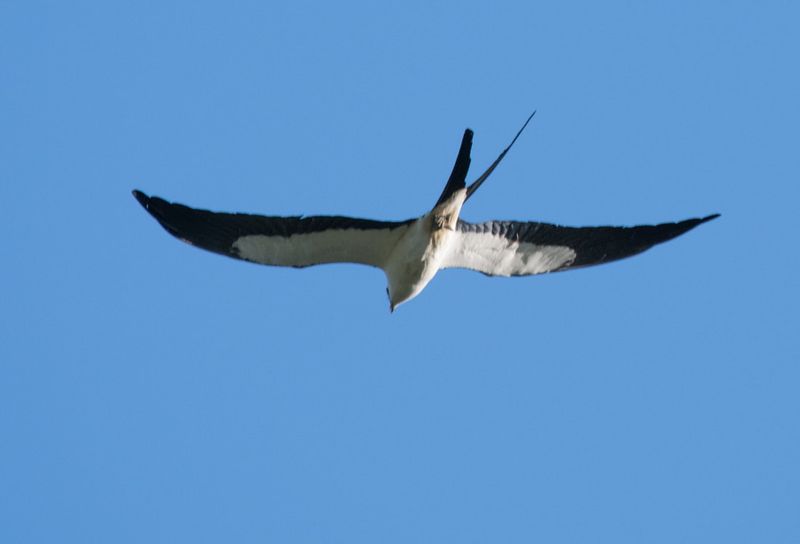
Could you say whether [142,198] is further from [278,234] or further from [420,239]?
[420,239]

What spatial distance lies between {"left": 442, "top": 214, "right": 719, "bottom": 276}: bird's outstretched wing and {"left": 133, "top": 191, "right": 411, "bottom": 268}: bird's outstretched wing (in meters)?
0.72

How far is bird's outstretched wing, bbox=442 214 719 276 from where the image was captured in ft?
42.3

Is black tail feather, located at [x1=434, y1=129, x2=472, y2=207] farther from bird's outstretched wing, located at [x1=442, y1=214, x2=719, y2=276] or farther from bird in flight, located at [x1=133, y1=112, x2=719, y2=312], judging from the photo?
bird's outstretched wing, located at [x1=442, y1=214, x2=719, y2=276]

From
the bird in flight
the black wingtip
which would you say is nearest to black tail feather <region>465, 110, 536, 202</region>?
the bird in flight

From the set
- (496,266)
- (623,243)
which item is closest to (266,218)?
(496,266)

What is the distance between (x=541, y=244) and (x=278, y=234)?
8.02 ft

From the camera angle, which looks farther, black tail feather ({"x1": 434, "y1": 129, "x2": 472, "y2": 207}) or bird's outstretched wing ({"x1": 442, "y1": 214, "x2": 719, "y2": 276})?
bird's outstretched wing ({"x1": 442, "y1": 214, "x2": 719, "y2": 276})

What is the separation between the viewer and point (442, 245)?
1260 centimetres

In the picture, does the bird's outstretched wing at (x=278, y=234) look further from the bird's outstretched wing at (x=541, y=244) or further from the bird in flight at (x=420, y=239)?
the bird's outstretched wing at (x=541, y=244)

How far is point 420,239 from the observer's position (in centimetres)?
1250

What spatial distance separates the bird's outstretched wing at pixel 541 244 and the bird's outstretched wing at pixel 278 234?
716 mm

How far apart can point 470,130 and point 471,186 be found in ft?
1.85

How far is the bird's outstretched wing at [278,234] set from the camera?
12.2m

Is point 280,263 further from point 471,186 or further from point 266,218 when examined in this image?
point 471,186
